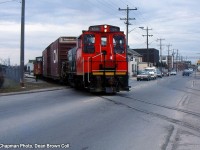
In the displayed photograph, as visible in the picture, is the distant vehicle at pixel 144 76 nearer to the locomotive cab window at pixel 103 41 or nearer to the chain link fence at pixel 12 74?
Answer: the chain link fence at pixel 12 74

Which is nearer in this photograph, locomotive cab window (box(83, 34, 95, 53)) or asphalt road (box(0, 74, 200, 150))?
asphalt road (box(0, 74, 200, 150))

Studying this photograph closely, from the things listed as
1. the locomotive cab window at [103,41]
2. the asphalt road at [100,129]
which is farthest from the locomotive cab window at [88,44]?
the asphalt road at [100,129]

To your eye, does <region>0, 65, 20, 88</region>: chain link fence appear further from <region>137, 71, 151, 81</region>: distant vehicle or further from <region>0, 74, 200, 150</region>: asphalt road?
<region>137, 71, 151, 81</region>: distant vehicle

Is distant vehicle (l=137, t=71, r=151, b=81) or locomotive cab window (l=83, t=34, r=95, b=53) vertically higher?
locomotive cab window (l=83, t=34, r=95, b=53)

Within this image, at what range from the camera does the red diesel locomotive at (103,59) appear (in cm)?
2608

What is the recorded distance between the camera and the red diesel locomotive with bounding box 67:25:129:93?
85.6 ft

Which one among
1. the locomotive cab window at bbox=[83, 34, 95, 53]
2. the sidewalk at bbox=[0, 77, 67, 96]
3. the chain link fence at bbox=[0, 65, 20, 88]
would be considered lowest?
the sidewalk at bbox=[0, 77, 67, 96]

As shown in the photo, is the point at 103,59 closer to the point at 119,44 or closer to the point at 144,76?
the point at 119,44

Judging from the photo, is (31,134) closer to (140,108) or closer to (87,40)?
(140,108)

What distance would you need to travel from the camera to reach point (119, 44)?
2708 cm

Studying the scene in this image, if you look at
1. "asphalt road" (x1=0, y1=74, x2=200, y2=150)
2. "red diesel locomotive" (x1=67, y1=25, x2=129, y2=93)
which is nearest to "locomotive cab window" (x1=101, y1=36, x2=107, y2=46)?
"red diesel locomotive" (x1=67, y1=25, x2=129, y2=93)

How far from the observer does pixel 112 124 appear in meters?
13.1

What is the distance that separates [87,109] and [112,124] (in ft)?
15.1

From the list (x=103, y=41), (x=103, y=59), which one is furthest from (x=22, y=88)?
(x=103, y=59)
